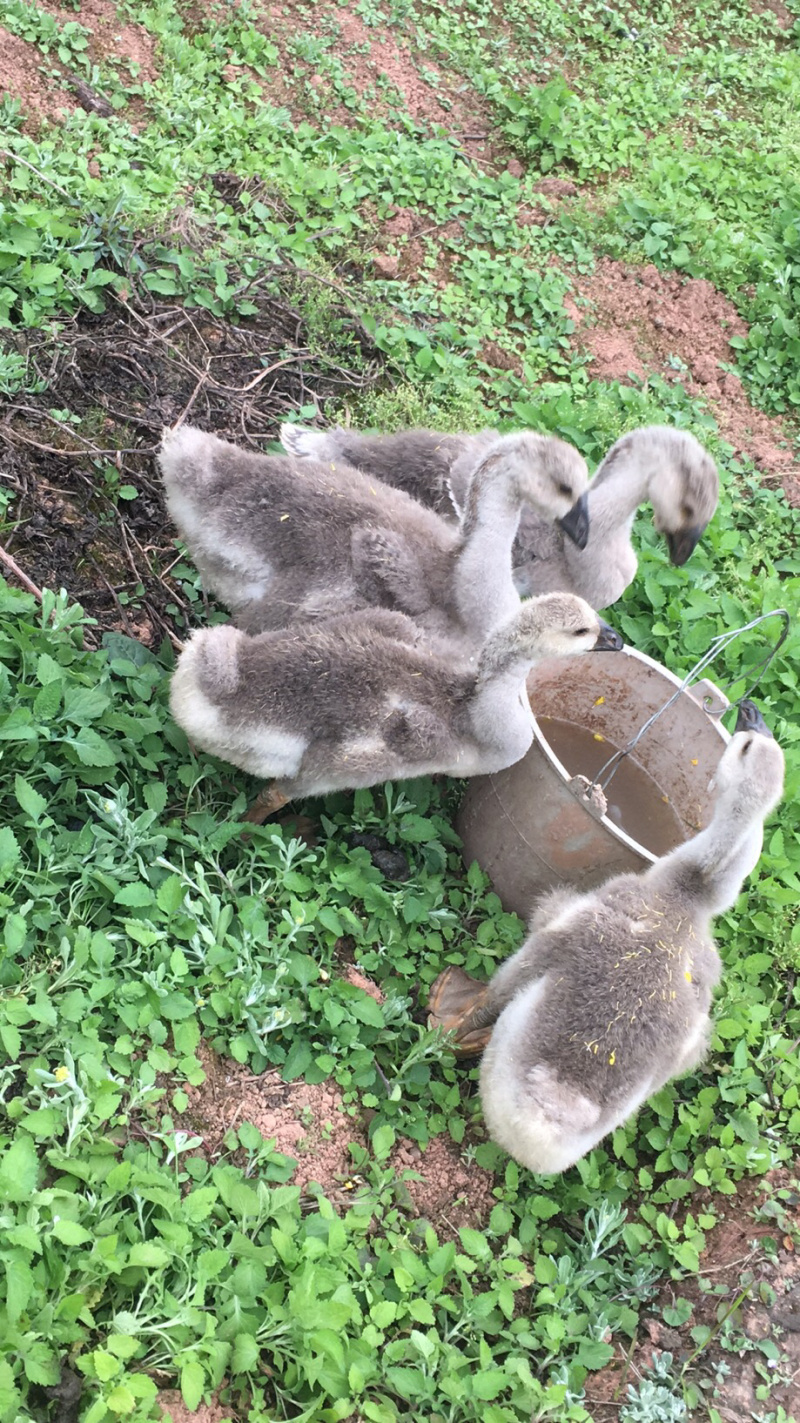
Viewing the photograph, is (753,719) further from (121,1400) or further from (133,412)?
(133,412)

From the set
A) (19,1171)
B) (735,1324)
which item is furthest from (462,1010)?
(19,1171)

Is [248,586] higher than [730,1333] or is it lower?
higher

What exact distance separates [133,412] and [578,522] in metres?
2.02

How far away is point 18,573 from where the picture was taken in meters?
4.04

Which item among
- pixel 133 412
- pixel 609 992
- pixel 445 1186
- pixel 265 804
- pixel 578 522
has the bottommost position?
pixel 445 1186

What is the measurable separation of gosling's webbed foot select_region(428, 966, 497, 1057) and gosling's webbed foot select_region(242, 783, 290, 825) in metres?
0.84

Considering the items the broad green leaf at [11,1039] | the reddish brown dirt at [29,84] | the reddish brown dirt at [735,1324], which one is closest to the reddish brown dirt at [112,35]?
the reddish brown dirt at [29,84]

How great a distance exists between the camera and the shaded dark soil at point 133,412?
4.41 metres

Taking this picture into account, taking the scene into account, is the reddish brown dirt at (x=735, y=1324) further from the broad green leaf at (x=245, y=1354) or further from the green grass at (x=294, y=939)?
the broad green leaf at (x=245, y=1354)

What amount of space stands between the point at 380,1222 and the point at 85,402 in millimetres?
3490

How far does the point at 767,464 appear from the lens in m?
6.45

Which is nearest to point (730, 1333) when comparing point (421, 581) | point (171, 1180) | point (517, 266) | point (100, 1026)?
point (171, 1180)

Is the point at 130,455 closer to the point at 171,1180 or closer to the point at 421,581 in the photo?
the point at 421,581

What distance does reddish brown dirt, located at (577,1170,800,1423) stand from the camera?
10.6ft
